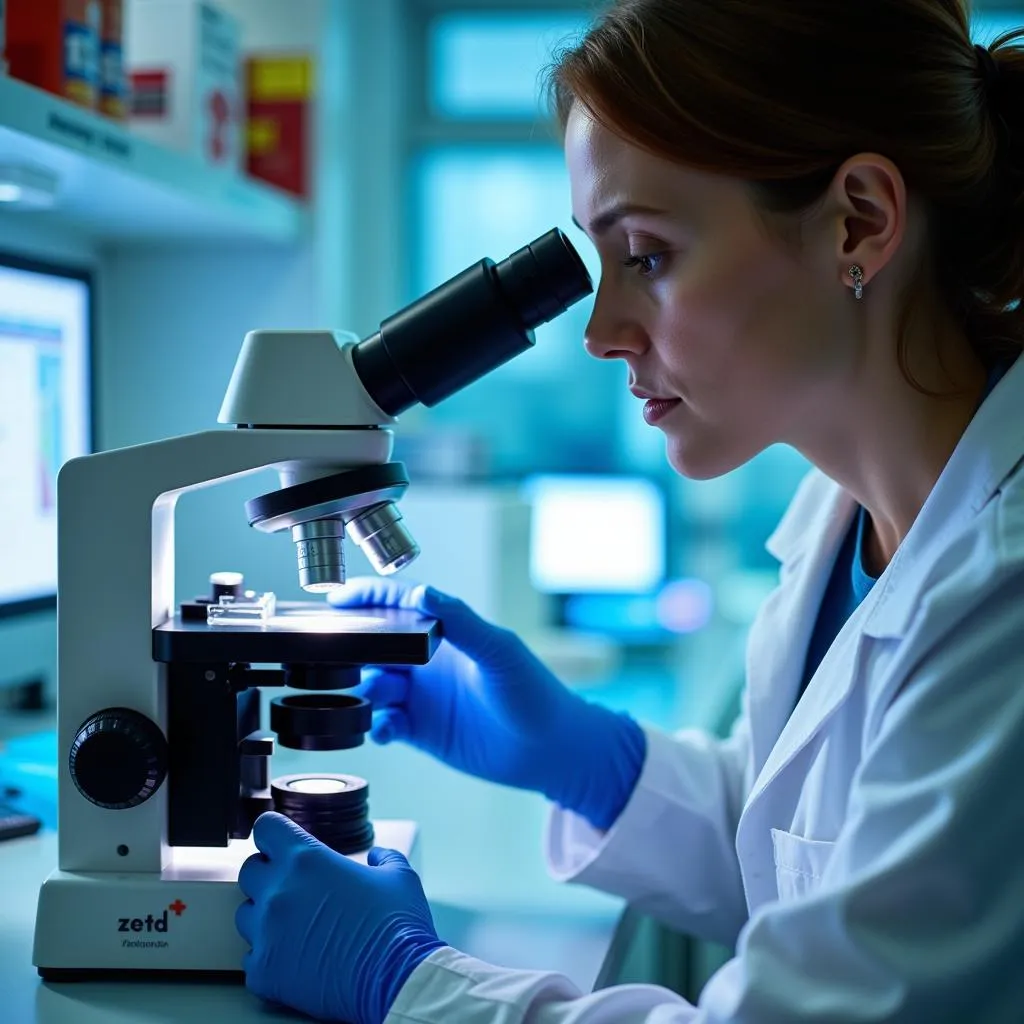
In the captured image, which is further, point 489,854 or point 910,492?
point 489,854

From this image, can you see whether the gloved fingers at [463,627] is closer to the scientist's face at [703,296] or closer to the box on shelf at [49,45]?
the scientist's face at [703,296]

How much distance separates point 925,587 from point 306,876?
19.2 inches

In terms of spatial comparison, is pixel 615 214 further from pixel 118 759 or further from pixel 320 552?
pixel 118 759

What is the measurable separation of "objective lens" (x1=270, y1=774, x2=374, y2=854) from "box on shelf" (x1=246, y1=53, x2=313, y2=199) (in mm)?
1265

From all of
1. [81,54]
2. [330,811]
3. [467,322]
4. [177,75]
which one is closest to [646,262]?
[467,322]

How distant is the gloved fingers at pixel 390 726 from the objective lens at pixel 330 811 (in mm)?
157

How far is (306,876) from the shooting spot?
0.89 metres

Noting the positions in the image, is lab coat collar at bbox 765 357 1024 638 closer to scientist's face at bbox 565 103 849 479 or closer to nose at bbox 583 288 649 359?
scientist's face at bbox 565 103 849 479

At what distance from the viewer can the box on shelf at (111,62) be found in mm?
1425

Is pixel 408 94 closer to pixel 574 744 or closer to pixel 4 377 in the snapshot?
pixel 4 377

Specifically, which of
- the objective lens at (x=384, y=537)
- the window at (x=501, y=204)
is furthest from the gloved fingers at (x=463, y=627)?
the window at (x=501, y=204)

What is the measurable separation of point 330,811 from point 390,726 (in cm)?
21

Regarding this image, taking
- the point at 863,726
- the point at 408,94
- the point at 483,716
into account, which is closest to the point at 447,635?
the point at 483,716

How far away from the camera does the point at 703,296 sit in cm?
92
